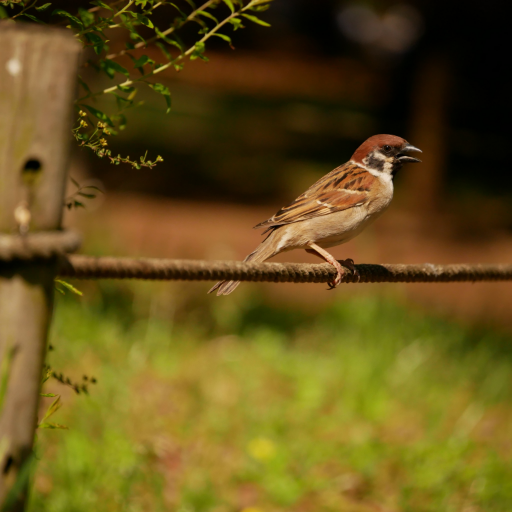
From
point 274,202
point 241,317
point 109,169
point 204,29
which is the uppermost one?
point 204,29

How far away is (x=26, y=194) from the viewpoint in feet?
4.42

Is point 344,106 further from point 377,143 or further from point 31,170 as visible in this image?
point 31,170

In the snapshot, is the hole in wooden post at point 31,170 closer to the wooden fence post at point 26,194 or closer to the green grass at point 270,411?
the wooden fence post at point 26,194

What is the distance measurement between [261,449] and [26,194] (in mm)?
2627

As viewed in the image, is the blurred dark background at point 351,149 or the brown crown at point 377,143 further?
the blurred dark background at point 351,149

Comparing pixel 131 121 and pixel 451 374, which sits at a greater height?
pixel 451 374

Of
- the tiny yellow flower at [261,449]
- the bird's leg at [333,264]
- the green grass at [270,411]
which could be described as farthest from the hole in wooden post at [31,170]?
the tiny yellow flower at [261,449]

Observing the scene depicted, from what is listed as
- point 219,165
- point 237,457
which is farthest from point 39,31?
point 219,165

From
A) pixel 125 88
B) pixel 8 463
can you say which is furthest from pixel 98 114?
pixel 8 463

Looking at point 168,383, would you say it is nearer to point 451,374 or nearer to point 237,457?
point 237,457

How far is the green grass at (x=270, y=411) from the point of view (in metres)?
3.33

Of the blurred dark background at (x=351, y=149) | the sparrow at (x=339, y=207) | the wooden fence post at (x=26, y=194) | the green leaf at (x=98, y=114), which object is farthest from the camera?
the blurred dark background at (x=351, y=149)

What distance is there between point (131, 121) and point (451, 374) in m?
12.8

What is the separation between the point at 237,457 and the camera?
367cm
